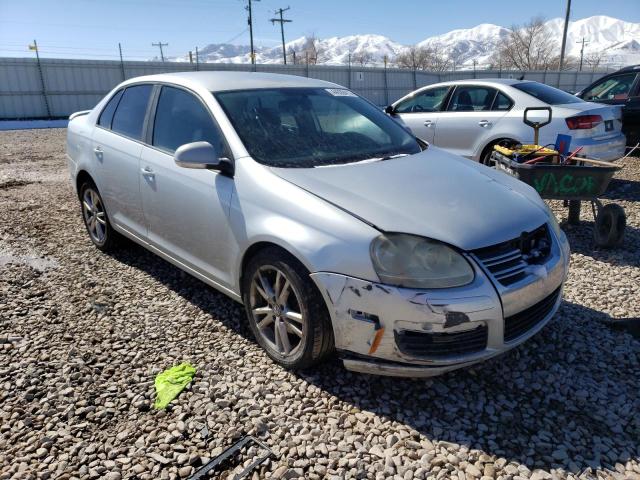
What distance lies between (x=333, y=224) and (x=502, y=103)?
5.35 meters

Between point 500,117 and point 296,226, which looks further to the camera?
point 500,117

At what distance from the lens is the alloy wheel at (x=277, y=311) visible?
273 centimetres

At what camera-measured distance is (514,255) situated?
8.49 feet

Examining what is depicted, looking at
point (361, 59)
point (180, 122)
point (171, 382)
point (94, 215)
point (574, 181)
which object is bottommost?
point (171, 382)

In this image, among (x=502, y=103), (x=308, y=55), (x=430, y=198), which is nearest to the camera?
(x=430, y=198)

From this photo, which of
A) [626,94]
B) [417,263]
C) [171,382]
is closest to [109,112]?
[171,382]

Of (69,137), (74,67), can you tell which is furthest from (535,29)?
(69,137)

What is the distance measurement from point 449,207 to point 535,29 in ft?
246

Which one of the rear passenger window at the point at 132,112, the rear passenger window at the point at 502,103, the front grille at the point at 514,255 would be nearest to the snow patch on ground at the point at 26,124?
the rear passenger window at the point at 132,112

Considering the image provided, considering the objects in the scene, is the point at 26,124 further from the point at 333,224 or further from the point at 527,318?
the point at 527,318

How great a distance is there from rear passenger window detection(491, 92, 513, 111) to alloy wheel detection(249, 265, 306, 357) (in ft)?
17.2

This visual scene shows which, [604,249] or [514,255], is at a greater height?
[514,255]

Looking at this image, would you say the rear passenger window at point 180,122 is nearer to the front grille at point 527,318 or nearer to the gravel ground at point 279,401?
the gravel ground at point 279,401

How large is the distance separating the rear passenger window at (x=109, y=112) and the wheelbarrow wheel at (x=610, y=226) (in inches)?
185
